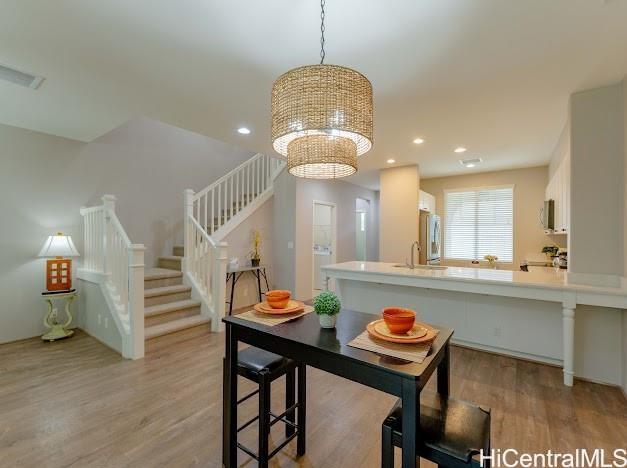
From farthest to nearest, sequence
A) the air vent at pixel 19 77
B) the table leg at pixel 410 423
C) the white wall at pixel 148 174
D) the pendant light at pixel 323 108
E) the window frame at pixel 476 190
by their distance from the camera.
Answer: the window frame at pixel 476 190 → the white wall at pixel 148 174 → the air vent at pixel 19 77 → the pendant light at pixel 323 108 → the table leg at pixel 410 423

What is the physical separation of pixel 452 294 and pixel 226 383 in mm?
2750

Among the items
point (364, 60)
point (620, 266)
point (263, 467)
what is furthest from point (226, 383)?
point (620, 266)

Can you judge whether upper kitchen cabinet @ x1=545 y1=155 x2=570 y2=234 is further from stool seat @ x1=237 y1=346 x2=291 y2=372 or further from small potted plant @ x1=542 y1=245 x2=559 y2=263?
stool seat @ x1=237 y1=346 x2=291 y2=372

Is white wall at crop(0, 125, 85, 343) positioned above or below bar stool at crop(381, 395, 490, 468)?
above

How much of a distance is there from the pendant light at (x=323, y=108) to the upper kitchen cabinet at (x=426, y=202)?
158 inches

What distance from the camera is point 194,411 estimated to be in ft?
7.47

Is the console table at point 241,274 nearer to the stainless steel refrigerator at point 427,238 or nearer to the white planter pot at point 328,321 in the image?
the stainless steel refrigerator at point 427,238

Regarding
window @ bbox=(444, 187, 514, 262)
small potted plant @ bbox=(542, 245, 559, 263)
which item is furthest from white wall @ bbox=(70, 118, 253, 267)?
small potted plant @ bbox=(542, 245, 559, 263)

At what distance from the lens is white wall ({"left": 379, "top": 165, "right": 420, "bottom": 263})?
17.3 feet

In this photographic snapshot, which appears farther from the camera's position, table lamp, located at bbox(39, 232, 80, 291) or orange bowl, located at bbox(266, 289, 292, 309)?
table lamp, located at bbox(39, 232, 80, 291)

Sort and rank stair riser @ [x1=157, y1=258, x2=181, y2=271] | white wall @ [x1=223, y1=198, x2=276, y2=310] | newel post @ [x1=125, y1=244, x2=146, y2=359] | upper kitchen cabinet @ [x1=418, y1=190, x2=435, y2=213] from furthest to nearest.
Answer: upper kitchen cabinet @ [x1=418, y1=190, x2=435, y2=213] < white wall @ [x1=223, y1=198, x2=276, y2=310] < stair riser @ [x1=157, y1=258, x2=181, y2=271] < newel post @ [x1=125, y1=244, x2=146, y2=359]

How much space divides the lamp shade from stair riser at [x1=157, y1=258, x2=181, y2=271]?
3.97 ft

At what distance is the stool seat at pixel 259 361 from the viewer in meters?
1.68

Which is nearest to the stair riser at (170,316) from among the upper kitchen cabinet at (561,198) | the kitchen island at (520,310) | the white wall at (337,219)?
the kitchen island at (520,310)
